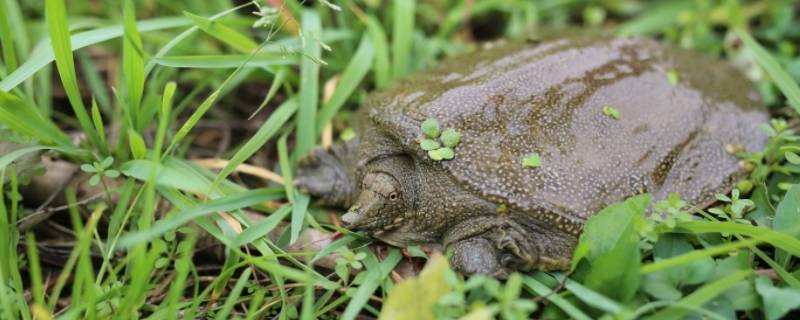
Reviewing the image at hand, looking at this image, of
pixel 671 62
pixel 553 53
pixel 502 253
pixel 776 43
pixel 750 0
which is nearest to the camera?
pixel 502 253

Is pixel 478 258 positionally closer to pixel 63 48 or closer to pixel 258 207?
pixel 258 207

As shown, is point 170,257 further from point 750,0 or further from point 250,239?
point 750,0

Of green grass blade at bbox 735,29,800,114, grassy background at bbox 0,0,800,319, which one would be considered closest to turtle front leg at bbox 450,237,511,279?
grassy background at bbox 0,0,800,319

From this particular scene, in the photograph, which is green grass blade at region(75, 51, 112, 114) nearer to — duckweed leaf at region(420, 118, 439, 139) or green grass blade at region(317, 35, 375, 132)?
green grass blade at region(317, 35, 375, 132)

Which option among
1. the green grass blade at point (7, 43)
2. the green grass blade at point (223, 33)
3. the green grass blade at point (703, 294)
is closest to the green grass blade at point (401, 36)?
the green grass blade at point (223, 33)

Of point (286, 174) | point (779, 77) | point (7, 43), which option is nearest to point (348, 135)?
point (286, 174)

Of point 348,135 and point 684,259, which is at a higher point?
point 348,135

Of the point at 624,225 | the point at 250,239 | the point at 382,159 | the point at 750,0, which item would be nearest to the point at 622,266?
the point at 624,225
